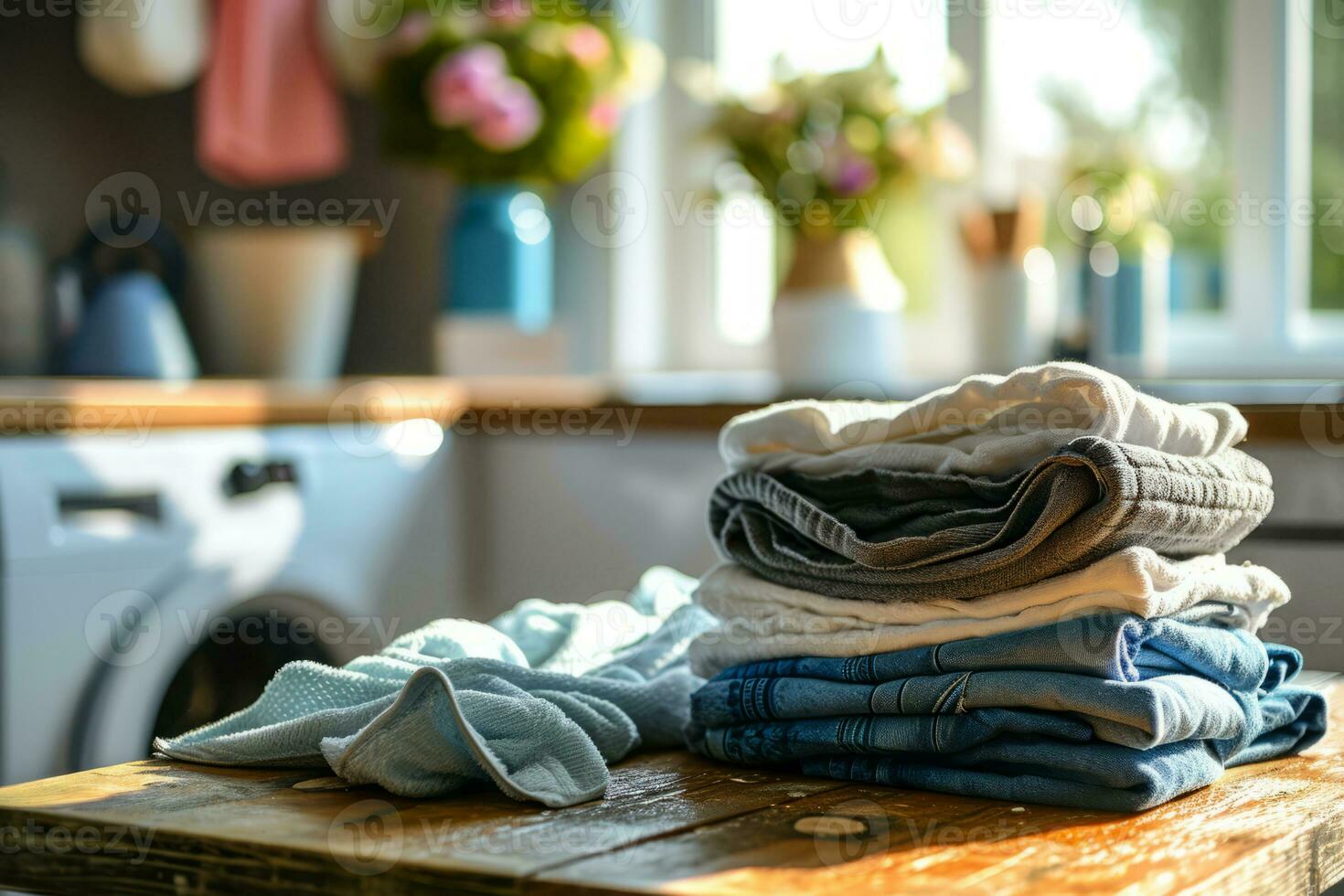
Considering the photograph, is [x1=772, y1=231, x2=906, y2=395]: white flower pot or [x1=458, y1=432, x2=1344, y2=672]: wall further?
[x1=772, y1=231, x2=906, y2=395]: white flower pot

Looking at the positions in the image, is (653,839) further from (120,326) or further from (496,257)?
(496,257)

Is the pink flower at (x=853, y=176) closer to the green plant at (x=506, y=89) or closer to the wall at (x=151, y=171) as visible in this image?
the green plant at (x=506, y=89)

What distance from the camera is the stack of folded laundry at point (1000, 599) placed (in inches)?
28.1

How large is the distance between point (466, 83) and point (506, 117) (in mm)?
82

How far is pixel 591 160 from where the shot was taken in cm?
272

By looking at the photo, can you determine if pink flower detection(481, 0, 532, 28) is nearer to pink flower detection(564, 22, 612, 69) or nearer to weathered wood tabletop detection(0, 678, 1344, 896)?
pink flower detection(564, 22, 612, 69)

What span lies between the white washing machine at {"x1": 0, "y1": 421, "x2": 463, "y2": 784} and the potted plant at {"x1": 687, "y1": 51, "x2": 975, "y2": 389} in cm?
61

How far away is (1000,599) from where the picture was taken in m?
0.74

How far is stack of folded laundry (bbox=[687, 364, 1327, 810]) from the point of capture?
0.71 m

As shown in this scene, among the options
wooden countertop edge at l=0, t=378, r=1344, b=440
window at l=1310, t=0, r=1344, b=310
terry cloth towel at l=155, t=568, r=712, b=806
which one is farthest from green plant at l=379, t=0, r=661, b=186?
terry cloth towel at l=155, t=568, r=712, b=806

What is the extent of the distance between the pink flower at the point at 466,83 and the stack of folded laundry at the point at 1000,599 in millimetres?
1744

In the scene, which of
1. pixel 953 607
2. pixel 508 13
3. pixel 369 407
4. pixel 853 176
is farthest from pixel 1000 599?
pixel 508 13

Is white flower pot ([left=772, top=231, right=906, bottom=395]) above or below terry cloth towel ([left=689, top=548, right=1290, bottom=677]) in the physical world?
above

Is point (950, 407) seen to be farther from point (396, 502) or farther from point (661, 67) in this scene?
point (661, 67)
